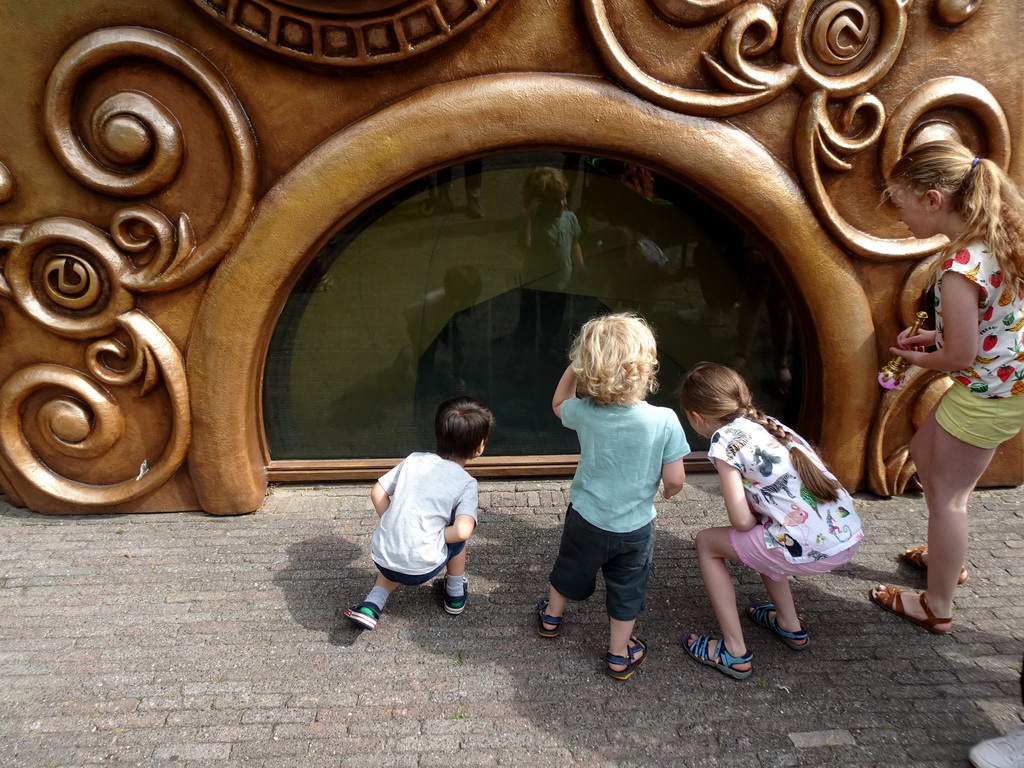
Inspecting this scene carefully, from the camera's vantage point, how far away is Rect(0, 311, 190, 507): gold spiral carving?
3186 millimetres

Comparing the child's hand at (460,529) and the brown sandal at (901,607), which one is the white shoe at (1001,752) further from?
the child's hand at (460,529)

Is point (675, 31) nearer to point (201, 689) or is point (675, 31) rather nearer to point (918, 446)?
point (918, 446)

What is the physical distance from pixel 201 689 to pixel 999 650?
9.60 feet

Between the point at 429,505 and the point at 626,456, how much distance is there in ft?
2.55

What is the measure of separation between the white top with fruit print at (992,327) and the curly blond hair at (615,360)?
1.05m

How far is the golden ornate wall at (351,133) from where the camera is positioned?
2836 mm

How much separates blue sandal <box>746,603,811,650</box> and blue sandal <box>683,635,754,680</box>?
148mm

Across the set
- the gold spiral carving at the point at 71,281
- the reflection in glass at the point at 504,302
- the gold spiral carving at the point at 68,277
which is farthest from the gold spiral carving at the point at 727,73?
the gold spiral carving at the point at 71,281

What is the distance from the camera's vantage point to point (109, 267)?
121 inches

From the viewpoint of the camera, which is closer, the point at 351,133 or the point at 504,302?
the point at 351,133

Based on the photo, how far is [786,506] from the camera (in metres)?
2.32

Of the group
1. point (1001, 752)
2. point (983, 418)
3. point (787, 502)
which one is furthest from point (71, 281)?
point (1001, 752)

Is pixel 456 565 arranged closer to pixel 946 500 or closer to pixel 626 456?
pixel 626 456

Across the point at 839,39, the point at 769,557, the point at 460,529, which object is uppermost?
the point at 839,39
